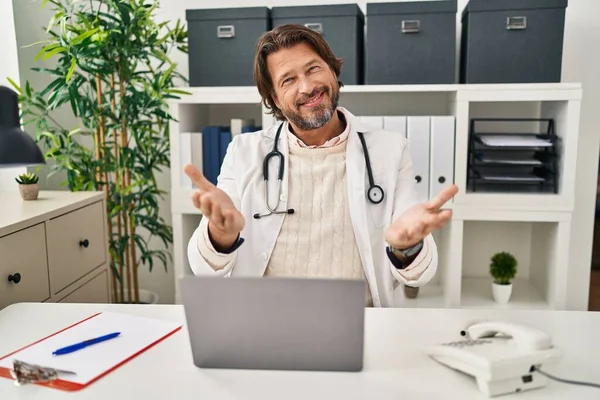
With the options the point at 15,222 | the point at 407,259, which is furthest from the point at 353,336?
the point at 15,222

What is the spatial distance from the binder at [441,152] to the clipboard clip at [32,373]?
5.69 ft

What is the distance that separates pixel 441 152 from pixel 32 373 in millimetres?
1811

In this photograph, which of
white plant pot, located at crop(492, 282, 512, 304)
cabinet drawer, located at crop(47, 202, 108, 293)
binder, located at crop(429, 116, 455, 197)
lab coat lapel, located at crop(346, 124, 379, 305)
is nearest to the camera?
lab coat lapel, located at crop(346, 124, 379, 305)

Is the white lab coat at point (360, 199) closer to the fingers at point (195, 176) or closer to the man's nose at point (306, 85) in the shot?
the man's nose at point (306, 85)

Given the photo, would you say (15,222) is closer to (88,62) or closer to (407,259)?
(88,62)

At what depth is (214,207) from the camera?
3.69 ft

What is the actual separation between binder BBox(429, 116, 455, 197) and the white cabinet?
1.38 meters

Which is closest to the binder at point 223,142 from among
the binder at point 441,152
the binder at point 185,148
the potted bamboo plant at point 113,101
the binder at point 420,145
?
the binder at point 185,148

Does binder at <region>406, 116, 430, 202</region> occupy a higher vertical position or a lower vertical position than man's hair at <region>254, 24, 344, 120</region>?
lower

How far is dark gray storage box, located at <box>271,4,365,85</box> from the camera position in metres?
2.29

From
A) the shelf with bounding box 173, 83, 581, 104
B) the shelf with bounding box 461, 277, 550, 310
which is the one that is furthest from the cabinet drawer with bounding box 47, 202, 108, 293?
the shelf with bounding box 461, 277, 550, 310

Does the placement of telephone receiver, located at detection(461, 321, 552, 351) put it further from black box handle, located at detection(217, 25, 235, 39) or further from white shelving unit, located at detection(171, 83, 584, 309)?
black box handle, located at detection(217, 25, 235, 39)

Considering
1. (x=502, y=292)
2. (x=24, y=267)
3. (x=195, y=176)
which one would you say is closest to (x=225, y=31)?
(x=24, y=267)

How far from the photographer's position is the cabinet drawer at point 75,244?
1862mm
